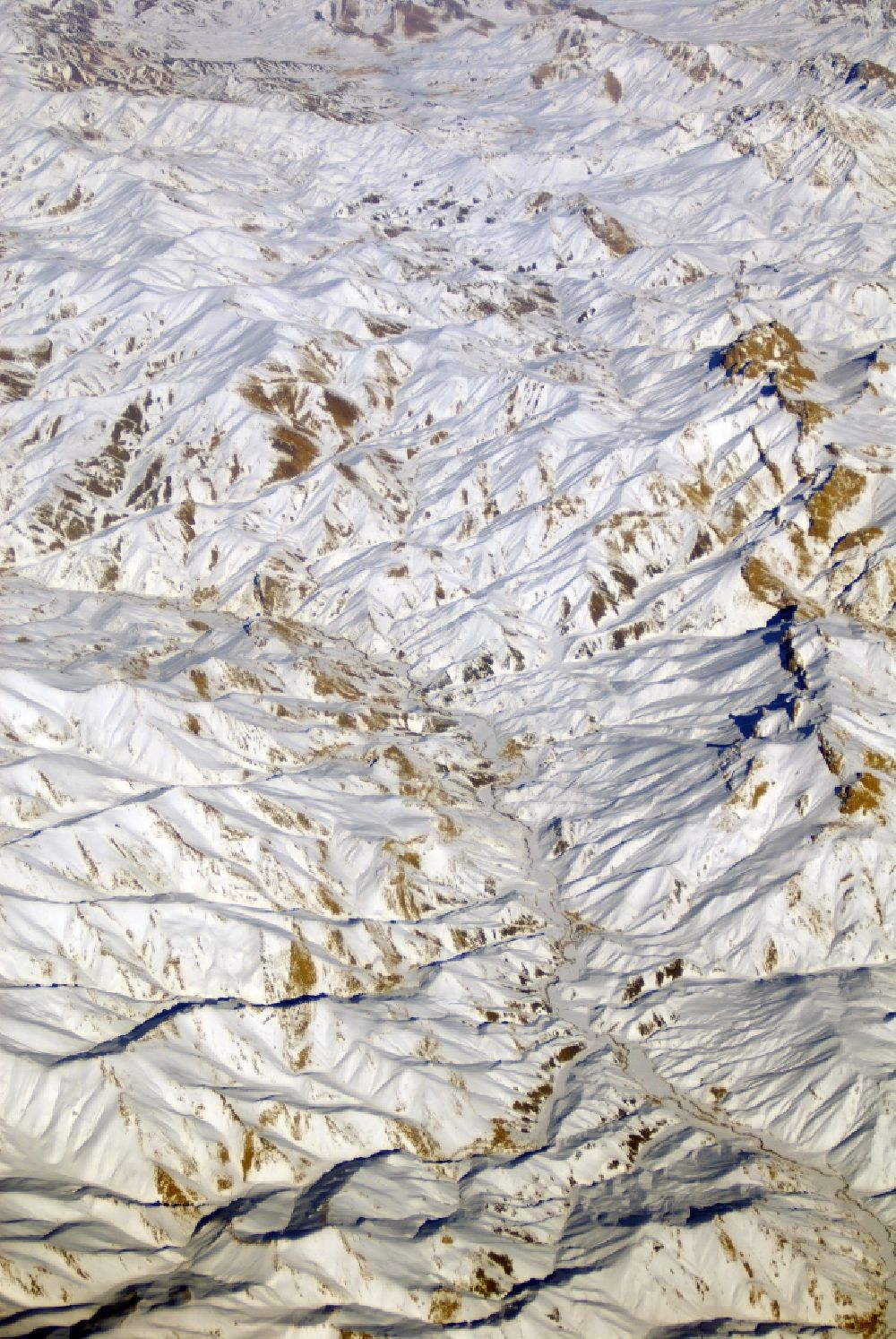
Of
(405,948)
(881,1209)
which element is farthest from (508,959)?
(881,1209)

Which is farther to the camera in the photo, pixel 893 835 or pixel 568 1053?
pixel 893 835

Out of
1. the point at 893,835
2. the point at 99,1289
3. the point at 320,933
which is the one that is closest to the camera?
the point at 99,1289

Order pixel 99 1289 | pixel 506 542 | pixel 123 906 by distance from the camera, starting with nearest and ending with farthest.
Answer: pixel 99 1289, pixel 123 906, pixel 506 542

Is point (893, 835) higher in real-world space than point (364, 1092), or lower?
higher

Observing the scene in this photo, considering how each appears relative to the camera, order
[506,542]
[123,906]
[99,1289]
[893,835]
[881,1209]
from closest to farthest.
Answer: [99,1289], [881,1209], [123,906], [893,835], [506,542]

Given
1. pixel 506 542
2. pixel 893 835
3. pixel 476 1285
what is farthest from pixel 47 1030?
pixel 506 542

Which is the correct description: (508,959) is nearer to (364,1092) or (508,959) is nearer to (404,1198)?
(364,1092)

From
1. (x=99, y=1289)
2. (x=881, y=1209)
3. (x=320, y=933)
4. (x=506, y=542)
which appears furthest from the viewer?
(x=506, y=542)

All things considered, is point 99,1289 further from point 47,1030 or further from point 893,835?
point 893,835

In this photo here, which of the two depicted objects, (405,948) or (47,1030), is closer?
(47,1030)
